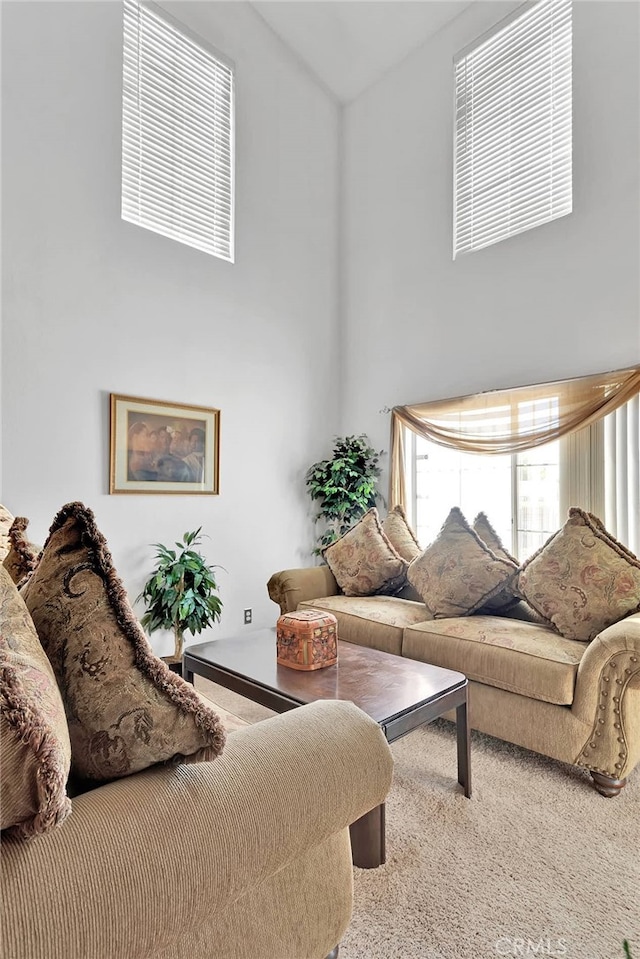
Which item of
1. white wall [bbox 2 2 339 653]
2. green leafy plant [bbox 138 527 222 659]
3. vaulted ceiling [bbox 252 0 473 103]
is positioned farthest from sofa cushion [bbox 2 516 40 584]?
vaulted ceiling [bbox 252 0 473 103]

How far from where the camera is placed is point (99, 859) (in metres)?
0.72

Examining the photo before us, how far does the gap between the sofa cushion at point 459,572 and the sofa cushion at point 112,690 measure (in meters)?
2.13

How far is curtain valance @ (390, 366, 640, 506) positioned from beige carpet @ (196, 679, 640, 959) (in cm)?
202

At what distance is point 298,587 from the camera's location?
3.41 metres

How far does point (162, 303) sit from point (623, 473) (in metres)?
3.32

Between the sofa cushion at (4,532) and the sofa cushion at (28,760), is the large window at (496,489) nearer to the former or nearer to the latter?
the sofa cushion at (4,532)

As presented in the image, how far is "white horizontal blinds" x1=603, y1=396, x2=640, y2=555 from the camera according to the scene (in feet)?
10.2

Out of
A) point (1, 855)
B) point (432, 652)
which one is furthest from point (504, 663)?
point (1, 855)

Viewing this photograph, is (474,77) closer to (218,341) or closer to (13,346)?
(218,341)

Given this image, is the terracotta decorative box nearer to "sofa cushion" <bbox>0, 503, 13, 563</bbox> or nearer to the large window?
"sofa cushion" <bbox>0, 503, 13, 563</bbox>

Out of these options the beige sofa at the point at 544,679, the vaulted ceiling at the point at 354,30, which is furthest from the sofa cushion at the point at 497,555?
the vaulted ceiling at the point at 354,30

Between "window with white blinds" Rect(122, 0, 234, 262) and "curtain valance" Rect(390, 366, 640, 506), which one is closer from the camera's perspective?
"curtain valance" Rect(390, 366, 640, 506)

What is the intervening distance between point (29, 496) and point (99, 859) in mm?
2766

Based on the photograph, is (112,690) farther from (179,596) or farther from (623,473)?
(623,473)
